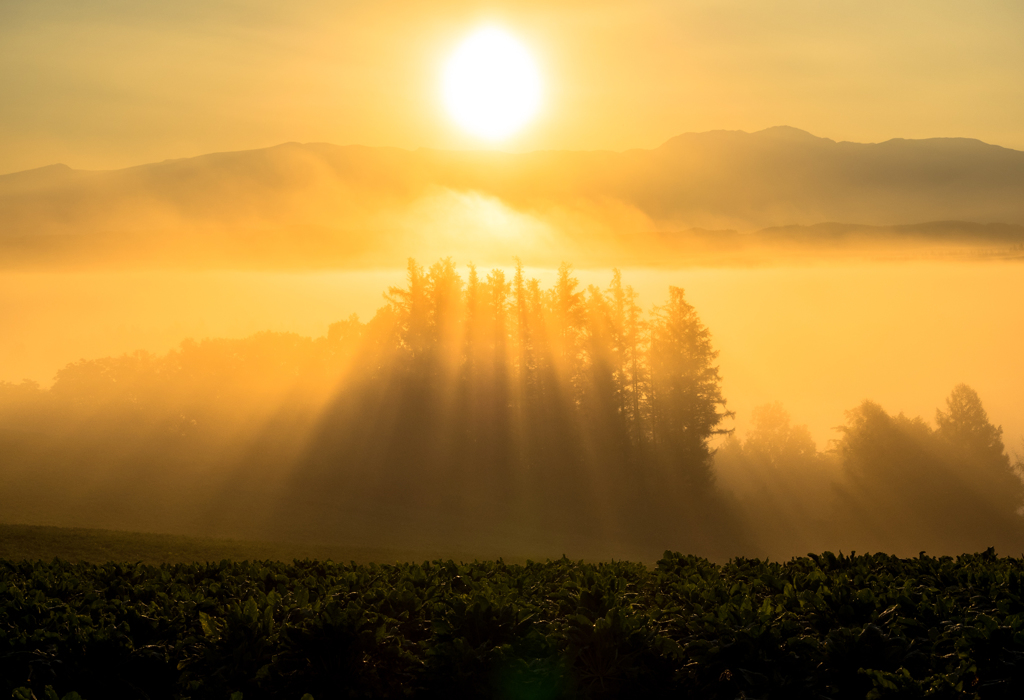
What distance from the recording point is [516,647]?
29.0 ft

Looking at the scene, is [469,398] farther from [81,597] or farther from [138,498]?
[81,597]

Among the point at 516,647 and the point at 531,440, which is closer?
the point at 516,647

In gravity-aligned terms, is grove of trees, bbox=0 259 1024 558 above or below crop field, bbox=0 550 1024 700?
above

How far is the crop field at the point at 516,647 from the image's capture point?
8430 millimetres

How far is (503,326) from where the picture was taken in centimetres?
6066

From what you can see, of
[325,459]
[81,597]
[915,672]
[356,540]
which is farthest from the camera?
[325,459]

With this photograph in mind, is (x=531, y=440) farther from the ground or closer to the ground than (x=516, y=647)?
farther from the ground

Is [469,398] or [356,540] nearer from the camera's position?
[356,540]

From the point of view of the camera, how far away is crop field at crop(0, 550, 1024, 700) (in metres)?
8.43

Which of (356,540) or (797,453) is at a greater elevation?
(797,453)

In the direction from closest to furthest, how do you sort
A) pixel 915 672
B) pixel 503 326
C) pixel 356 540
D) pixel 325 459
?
pixel 915 672 → pixel 356 540 → pixel 325 459 → pixel 503 326

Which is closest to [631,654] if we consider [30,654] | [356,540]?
[30,654]

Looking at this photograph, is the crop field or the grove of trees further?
the grove of trees

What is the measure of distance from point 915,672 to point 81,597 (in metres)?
11.0
